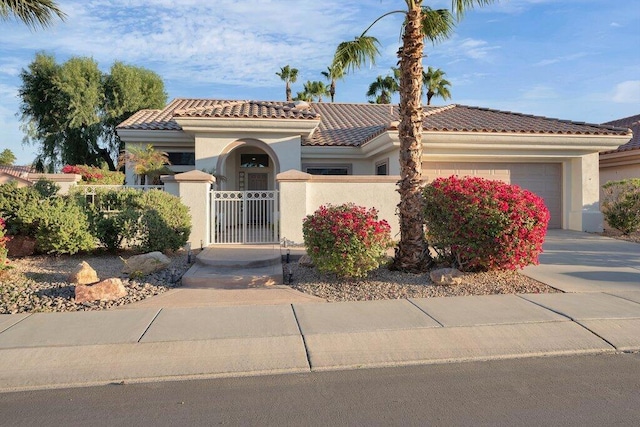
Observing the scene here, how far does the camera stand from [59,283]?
8.32 m

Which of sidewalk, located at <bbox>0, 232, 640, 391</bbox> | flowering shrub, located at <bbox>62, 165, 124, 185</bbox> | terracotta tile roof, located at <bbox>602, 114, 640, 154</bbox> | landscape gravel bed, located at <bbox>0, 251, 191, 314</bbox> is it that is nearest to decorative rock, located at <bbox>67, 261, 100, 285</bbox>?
landscape gravel bed, located at <bbox>0, 251, 191, 314</bbox>

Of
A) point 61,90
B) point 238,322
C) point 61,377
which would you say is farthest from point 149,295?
point 61,90

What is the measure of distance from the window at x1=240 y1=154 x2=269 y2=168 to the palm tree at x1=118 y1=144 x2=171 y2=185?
10.8 feet

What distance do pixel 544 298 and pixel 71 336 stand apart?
6722 millimetres

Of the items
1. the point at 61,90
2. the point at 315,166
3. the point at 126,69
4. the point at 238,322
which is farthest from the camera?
the point at 126,69

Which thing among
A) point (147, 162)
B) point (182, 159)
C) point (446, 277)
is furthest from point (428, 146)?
point (147, 162)

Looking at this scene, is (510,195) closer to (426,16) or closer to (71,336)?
(426,16)

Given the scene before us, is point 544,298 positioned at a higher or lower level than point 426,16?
lower

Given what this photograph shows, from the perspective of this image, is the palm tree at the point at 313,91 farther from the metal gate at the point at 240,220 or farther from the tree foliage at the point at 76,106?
the metal gate at the point at 240,220

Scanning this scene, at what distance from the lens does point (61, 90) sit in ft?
86.4

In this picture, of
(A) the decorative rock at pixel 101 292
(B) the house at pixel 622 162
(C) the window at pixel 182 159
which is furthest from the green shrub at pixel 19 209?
(B) the house at pixel 622 162

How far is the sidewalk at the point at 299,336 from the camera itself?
16.2 ft

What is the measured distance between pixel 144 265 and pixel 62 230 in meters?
2.11

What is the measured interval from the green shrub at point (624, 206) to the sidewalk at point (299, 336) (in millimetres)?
8771
